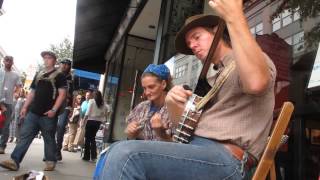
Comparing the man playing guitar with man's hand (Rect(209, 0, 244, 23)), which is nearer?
the man playing guitar

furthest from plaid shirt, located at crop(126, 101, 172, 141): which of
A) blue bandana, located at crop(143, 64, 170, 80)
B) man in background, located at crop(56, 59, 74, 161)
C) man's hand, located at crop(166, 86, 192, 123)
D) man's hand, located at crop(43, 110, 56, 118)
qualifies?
man in background, located at crop(56, 59, 74, 161)

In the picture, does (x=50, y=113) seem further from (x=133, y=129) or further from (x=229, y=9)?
(x=229, y=9)

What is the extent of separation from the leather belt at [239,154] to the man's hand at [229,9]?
1.69 feet

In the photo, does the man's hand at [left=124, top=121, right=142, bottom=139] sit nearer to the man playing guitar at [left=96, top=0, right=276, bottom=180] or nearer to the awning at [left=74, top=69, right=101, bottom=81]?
Answer: the man playing guitar at [left=96, top=0, right=276, bottom=180]

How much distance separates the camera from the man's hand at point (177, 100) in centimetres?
199

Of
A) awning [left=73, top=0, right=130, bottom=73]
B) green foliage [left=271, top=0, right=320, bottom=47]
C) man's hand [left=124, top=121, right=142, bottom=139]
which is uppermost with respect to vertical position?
awning [left=73, top=0, right=130, bottom=73]

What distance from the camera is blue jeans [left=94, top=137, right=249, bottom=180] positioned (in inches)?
63.6

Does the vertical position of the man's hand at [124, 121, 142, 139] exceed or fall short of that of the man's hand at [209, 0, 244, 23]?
it falls short

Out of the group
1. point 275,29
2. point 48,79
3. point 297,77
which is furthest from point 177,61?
point 297,77

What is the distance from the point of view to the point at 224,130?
71.1 inches

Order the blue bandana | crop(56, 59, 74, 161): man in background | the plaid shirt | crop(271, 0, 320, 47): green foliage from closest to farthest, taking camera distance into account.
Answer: the plaid shirt → the blue bandana → crop(271, 0, 320, 47): green foliage → crop(56, 59, 74, 161): man in background

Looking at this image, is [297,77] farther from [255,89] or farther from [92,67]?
[92,67]

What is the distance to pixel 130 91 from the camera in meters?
12.1

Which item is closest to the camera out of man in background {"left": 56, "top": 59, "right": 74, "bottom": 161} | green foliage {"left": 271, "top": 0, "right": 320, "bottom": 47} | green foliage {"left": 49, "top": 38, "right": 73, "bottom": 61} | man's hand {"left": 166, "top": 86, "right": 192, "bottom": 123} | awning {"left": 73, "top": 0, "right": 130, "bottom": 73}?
man's hand {"left": 166, "top": 86, "right": 192, "bottom": 123}
